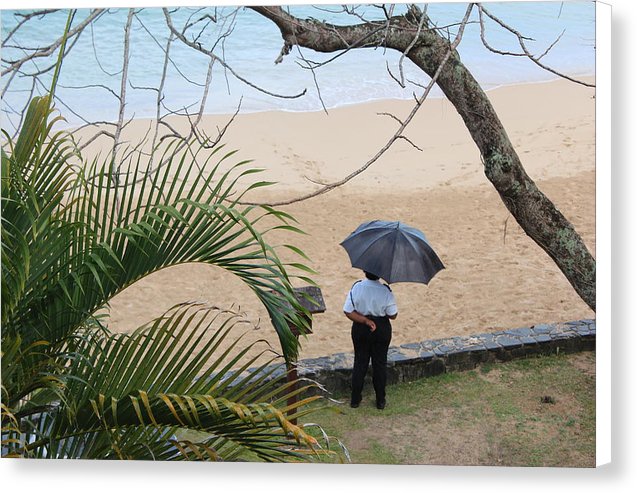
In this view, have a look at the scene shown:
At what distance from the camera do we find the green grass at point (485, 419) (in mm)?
4055

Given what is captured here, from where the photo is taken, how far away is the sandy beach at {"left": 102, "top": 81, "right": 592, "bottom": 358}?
4.67 metres

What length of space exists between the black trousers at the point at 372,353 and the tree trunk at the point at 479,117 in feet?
2.96

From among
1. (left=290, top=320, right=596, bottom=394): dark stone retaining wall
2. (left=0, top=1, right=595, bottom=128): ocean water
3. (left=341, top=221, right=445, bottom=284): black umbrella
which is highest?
(left=0, top=1, right=595, bottom=128): ocean water

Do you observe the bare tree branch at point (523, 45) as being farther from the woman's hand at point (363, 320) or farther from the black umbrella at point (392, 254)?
the woman's hand at point (363, 320)

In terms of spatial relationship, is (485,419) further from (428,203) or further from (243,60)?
(243,60)

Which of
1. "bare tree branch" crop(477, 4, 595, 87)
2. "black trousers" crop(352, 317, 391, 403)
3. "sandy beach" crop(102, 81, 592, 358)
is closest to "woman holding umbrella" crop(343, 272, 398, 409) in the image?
"black trousers" crop(352, 317, 391, 403)

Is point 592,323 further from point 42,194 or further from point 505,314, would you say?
point 42,194

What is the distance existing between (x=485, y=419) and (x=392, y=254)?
2.88 feet

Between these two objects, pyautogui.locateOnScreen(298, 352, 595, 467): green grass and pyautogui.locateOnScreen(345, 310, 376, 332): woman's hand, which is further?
pyautogui.locateOnScreen(345, 310, 376, 332): woman's hand

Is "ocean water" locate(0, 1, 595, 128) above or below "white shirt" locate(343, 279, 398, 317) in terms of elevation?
above

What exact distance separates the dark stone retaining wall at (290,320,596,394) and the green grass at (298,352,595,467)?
0.07 metres

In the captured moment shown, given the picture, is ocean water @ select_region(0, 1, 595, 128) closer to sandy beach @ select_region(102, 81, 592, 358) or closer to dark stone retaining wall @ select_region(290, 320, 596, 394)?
sandy beach @ select_region(102, 81, 592, 358)
